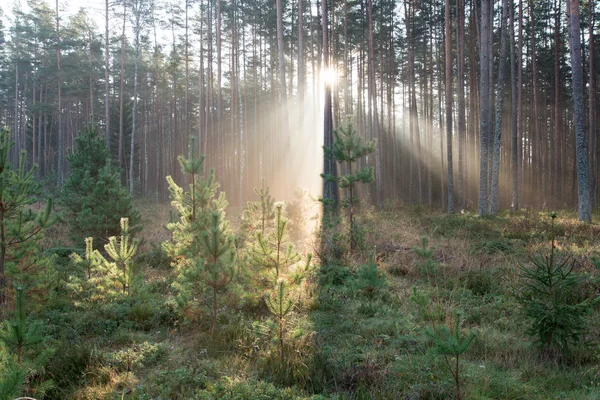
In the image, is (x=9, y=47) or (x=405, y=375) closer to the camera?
(x=405, y=375)

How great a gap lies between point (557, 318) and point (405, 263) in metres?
4.79

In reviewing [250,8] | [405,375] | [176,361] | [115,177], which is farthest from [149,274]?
[250,8]

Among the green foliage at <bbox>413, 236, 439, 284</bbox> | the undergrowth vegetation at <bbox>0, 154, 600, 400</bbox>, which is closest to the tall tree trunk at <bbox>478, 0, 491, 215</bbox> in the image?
the undergrowth vegetation at <bbox>0, 154, 600, 400</bbox>

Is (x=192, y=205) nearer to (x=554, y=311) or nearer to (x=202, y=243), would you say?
(x=202, y=243)

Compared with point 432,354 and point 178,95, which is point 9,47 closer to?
point 178,95

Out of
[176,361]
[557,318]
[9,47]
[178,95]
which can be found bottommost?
[176,361]

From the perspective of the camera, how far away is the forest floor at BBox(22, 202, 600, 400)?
3.91m

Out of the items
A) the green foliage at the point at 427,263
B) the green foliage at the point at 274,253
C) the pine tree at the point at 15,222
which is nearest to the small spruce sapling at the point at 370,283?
the green foliage at the point at 427,263

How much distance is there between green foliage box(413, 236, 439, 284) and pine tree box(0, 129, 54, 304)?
6.05m

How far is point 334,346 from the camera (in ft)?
16.7

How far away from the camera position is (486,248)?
959 centimetres

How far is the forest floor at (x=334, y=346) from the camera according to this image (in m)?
3.91

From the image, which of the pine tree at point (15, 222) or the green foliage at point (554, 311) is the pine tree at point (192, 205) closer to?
the pine tree at point (15, 222)

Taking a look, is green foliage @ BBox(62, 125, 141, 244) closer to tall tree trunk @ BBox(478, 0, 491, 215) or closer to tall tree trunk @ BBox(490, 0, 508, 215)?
tall tree trunk @ BBox(478, 0, 491, 215)
